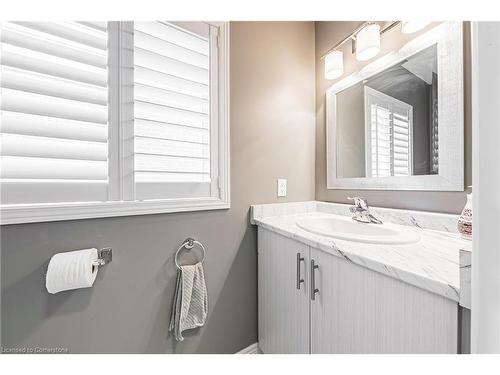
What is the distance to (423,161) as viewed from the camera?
987 millimetres

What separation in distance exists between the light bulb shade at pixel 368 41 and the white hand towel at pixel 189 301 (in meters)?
1.40

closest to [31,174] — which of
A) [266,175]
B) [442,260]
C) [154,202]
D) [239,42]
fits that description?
[154,202]

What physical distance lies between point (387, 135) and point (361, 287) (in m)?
0.86

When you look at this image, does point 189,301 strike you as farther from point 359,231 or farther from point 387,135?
point 387,135

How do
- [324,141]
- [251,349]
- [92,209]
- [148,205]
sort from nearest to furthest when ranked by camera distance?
[92,209] < [148,205] < [251,349] < [324,141]

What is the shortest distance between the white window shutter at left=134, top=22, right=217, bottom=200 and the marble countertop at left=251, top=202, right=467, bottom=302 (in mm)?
495

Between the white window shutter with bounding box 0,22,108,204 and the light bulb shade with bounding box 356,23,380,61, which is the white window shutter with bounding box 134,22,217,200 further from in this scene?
the light bulb shade with bounding box 356,23,380,61

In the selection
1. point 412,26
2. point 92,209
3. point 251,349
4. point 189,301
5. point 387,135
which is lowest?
point 251,349

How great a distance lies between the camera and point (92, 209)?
87 cm

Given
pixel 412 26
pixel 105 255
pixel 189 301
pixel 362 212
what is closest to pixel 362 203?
pixel 362 212

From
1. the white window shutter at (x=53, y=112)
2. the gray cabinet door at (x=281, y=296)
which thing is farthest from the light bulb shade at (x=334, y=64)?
the white window shutter at (x=53, y=112)

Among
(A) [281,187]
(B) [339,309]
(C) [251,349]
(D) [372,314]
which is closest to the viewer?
(D) [372,314]

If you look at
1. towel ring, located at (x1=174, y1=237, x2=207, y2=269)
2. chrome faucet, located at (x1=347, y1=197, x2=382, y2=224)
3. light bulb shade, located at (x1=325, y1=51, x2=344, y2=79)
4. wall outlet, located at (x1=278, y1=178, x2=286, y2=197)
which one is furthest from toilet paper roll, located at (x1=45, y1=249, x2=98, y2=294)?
light bulb shade, located at (x1=325, y1=51, x2=344, y2=79)

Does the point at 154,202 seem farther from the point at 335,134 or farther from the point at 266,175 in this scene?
the point at 335,134
